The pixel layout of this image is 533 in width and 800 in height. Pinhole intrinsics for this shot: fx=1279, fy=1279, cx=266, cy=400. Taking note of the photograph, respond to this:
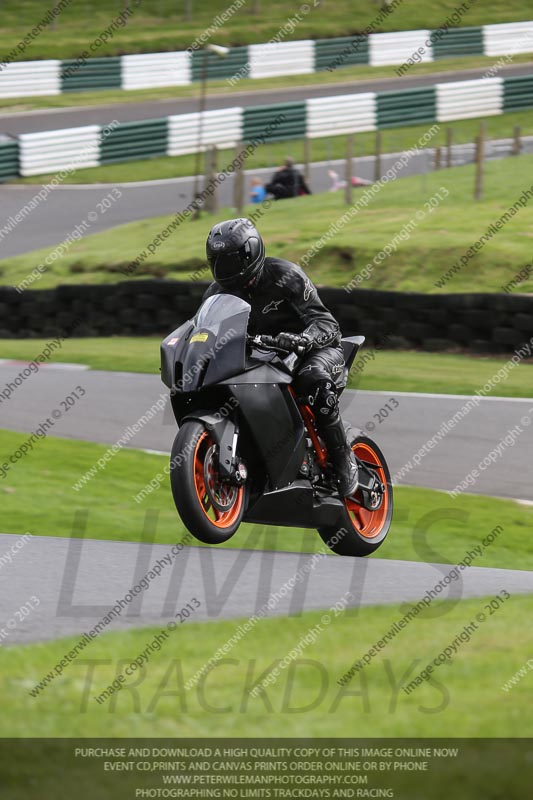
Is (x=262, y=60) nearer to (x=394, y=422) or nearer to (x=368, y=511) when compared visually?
(x=394, y=422)

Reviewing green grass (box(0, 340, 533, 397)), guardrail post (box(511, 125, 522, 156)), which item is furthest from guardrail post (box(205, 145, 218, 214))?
guardrail post (box(511, 125, 522, 156))

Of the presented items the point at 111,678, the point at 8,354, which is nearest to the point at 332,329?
the point at 111,678

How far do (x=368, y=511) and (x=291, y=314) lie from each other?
145cm

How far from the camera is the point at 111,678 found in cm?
483

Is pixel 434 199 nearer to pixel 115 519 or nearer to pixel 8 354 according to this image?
pixel 8 354

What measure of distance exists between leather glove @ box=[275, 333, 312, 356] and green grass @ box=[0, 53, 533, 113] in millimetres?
27651

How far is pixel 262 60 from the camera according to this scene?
37344 mm

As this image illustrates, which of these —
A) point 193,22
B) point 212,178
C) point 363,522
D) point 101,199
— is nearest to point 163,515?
point 363,522

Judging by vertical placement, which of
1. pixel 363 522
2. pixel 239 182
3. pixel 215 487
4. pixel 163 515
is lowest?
pixel 239 182

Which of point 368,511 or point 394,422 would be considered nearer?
point 368,511

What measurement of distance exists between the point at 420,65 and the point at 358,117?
7666 mm

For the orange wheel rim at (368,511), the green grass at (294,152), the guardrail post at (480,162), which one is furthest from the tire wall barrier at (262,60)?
the orange wheel rim at (368,511)

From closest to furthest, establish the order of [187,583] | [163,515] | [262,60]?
[187,583]
[163,515]
[262,60]

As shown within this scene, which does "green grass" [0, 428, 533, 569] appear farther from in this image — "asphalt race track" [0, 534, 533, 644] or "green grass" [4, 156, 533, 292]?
"green grass" [4, 156, 533, 292]
